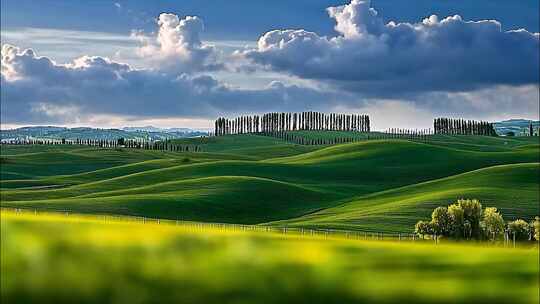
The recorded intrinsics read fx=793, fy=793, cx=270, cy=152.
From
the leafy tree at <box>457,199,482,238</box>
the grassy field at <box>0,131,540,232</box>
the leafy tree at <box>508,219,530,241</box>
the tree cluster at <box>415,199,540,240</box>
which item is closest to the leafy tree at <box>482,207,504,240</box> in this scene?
the tree cluster at <box>415,199,540,240</box>

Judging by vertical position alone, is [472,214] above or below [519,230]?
above

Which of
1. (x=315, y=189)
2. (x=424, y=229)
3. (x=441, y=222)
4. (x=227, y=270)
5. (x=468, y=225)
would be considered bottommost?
(x=424, y=229)

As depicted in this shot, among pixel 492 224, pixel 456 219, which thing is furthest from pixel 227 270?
pixel 456 219

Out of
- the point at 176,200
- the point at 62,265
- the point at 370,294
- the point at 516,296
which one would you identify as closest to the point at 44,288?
the point at 62,265

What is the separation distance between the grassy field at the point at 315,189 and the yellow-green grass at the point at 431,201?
119 mm

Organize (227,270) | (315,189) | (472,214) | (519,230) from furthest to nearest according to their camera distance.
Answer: (315,189) → (519,230) → (472,214) → (227,270)

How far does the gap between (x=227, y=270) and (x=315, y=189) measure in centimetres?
12839

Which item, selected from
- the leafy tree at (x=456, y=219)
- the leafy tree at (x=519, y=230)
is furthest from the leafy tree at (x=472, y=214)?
the leafy tree at (x=519, y=230)

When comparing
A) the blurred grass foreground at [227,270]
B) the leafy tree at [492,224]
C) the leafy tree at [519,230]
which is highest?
the blurred grass foreground at [227,270]

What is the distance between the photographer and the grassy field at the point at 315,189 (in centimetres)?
9362

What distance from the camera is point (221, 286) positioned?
15.8 ft

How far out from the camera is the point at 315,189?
133000 mm

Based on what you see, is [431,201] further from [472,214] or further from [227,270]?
[227,270]

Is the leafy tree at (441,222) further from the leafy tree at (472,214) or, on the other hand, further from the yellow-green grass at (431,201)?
the yellow-green grass at (431,201)
